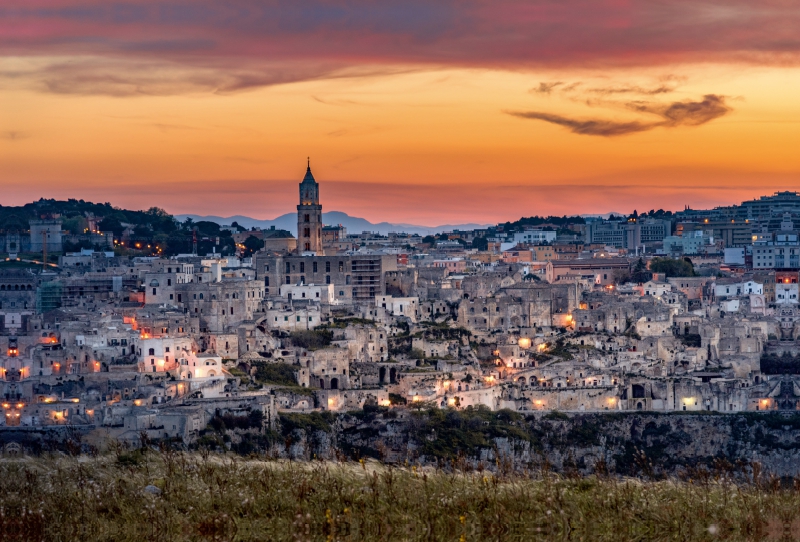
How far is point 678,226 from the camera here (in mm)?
126938

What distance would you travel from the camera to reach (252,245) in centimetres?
9562

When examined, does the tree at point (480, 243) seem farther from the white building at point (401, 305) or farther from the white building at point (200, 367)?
the white building at point (200, 367)

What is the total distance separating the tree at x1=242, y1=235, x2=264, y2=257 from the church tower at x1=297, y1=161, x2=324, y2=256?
22317 millimetres

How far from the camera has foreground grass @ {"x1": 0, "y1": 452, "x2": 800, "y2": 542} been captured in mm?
14289

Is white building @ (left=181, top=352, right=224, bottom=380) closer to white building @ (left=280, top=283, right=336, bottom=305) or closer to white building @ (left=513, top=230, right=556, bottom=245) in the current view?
white building @ (left=280, top=283, right=336, bottom=305)

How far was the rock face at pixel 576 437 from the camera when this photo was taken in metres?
45.5

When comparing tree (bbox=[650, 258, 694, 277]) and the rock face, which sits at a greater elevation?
tree (bbox=[650, 258, 694, 277])

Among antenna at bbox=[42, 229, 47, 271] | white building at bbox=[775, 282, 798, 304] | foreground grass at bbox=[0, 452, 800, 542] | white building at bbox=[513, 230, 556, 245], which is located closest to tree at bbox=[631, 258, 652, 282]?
white building at bbox=[775, 282, 798, 304]

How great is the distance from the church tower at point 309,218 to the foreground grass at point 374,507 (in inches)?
2027

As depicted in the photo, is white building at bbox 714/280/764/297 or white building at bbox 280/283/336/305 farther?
white building at bbox 714/280/764/297

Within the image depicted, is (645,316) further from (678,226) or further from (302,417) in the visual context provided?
(678,226)

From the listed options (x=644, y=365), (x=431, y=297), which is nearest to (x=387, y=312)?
(x=431, y=297)

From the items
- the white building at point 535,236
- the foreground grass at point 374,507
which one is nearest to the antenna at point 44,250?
the white building at point 535,236

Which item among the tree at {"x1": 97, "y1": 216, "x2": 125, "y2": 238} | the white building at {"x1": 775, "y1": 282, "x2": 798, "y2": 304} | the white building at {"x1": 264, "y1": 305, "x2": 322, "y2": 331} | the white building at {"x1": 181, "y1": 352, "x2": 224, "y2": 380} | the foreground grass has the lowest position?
the white building at {"x1": 181, "y1": 352, "x2": 224, "y2": 380}
